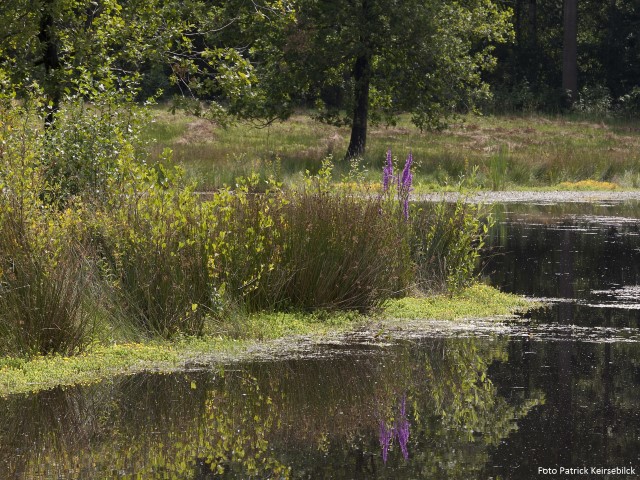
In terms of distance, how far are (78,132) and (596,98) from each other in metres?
48.4

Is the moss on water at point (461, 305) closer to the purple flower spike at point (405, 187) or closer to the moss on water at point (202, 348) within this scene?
the moss on water at point (202, 348)

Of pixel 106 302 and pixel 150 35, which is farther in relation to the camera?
pixel 150 35

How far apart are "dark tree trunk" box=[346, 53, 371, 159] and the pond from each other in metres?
25.9

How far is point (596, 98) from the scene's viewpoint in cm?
5988

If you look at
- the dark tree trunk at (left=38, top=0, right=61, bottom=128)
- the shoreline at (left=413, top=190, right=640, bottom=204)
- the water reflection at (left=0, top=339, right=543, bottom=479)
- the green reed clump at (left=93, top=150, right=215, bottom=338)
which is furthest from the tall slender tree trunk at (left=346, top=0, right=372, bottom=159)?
the water reflection at (left=0, top=339, right=543, bottom=479)

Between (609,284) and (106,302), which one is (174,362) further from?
(609,284)

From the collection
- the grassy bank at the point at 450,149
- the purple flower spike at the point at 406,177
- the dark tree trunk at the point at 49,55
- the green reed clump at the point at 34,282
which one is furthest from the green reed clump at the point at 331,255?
the grassy bank at the point at 450,149

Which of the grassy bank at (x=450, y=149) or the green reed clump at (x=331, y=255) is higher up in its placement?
the green reed clump at (x=331, y=255)

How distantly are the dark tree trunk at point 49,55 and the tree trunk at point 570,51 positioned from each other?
43788 millimetres

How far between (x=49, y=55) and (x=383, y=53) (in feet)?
66.0

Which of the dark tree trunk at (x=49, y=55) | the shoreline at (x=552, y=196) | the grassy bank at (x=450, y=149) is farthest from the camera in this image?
the grassy bank at (x=450, y=149)

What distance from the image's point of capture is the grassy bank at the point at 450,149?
113ft

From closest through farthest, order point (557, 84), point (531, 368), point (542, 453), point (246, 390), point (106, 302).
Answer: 1. point (542, 453)
2. point (246, 390)
3. point (531, 368)
4. point (106, 302)
5. point (557, 84)

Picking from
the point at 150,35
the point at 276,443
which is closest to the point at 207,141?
the point at 150,35
